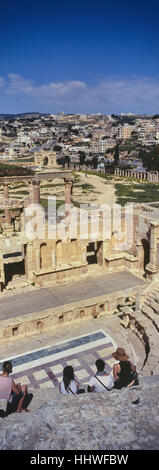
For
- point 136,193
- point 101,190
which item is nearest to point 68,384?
point 136,193

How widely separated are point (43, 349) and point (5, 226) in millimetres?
17564

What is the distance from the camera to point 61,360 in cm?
1257

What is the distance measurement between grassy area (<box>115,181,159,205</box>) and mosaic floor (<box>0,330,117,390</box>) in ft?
121

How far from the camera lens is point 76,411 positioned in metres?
3.39

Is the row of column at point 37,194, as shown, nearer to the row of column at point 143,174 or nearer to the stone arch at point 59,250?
the stone arch at point 59,250

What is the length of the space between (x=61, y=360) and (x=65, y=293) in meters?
4.40

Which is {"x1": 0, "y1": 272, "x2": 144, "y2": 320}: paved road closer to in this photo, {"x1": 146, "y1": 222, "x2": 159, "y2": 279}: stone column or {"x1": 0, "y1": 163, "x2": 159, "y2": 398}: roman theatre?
{"x1": 0, "y1": 163, "x2": 159, "y2": 398}: roman theatre

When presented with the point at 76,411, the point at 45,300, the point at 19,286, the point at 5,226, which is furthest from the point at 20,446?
the point at 5,226

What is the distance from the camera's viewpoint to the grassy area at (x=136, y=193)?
51.4 meters

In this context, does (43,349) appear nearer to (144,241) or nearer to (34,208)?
(144,241)

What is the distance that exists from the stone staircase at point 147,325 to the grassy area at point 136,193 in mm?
34551

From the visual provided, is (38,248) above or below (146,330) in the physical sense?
above

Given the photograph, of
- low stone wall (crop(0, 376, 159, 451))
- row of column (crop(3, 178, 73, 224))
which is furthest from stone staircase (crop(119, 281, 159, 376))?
row of column (crop(3, 178, 73, 224))

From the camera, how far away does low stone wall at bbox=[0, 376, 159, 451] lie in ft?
9.55
